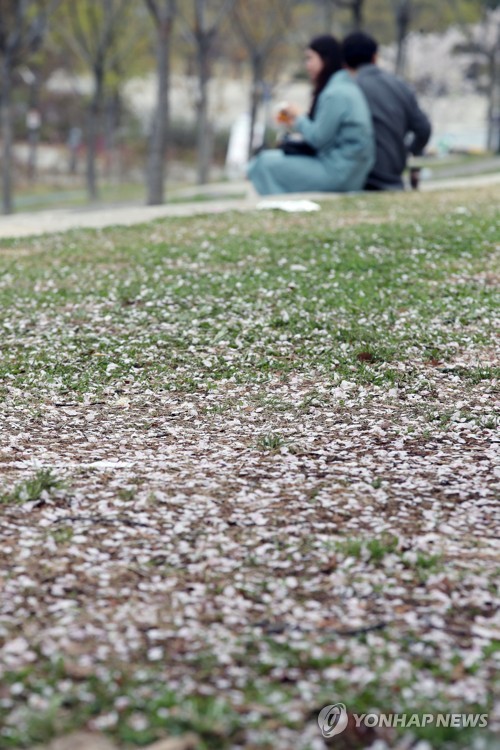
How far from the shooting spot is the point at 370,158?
16.8m

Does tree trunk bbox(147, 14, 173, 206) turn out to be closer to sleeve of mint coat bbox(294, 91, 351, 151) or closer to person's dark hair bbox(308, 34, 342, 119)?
person's dark hair bbox(308, 34, 342, 119)

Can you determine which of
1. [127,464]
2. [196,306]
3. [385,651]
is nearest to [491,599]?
[385,651]

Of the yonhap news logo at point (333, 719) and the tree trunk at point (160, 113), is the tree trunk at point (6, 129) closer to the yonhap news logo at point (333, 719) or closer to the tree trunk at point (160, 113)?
the tree trunk at point (160, 113)

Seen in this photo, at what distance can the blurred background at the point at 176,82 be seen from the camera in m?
31.3

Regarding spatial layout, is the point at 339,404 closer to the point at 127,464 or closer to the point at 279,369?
the point at 279,369

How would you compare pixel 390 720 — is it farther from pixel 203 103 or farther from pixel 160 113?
pixel 203 103

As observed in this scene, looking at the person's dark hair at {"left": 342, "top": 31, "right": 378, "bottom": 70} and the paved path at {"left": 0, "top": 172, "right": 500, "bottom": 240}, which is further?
the person's dark hair at {"left": 342, "top": 31, "right": 378, "bottom": 70}

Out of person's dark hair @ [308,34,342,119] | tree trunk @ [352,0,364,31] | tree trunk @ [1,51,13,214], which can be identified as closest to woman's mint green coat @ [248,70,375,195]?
person's dark hair @ [308,34,342,119]

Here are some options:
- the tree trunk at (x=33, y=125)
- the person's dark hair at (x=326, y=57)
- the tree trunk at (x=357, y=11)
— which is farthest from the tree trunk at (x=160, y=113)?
the tree trunk at (x=33, y=125)

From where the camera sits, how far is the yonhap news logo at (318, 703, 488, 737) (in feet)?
10.7

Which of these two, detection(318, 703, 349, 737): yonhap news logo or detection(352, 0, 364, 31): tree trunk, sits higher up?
detection(352, 0, 364, 31): tree trunk

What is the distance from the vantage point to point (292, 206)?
14.8 m

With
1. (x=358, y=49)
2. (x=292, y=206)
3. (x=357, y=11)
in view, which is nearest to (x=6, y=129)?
(x=357, y=11)

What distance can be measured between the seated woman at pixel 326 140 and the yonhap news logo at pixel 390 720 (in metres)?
13.2
